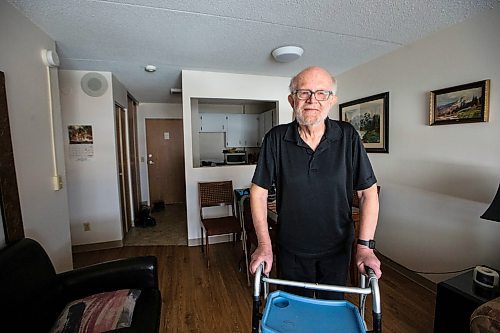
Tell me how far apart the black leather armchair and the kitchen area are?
11.1 feet

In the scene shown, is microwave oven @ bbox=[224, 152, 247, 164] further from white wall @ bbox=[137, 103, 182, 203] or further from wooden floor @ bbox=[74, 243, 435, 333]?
wooden floor @ bbox=[74, 243, 435, 333]

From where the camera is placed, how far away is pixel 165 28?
6.57 feet

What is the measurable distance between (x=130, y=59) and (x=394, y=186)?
3.17 metres

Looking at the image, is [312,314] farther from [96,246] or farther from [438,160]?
[96,246]

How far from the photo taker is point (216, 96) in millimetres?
3385

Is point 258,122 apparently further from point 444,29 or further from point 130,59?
point 444,29

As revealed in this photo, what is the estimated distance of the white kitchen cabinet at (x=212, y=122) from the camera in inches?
198

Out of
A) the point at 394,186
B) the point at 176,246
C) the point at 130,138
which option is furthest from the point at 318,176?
the point at 130,138

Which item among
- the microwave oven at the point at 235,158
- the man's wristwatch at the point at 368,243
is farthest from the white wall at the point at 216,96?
the man's wristwatch at the point at 368,243

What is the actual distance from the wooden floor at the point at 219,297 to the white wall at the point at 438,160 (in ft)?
1.15

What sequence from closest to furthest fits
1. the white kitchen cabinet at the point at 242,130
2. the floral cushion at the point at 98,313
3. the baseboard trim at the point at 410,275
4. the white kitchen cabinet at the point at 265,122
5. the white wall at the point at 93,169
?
the floral cushion at the point at 98,313 → the baseboard trim at the point at 410,275 → the white wall at the point at 93,169 → the white kitchen cabinet at the point at 265,122 → the white kitchen cabinet at the point at 242,130

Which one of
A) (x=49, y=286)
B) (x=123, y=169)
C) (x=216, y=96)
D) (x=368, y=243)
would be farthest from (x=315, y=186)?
(x=123, y=169)

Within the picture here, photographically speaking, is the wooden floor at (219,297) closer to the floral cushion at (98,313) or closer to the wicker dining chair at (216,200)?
the wicker dining chair at (216,200)

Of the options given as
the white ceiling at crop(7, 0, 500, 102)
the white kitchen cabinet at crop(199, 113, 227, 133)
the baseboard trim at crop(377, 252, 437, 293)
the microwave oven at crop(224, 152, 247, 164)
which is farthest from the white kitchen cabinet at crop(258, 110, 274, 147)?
the baseboard trim at crop(377, 252, 437, 293)
